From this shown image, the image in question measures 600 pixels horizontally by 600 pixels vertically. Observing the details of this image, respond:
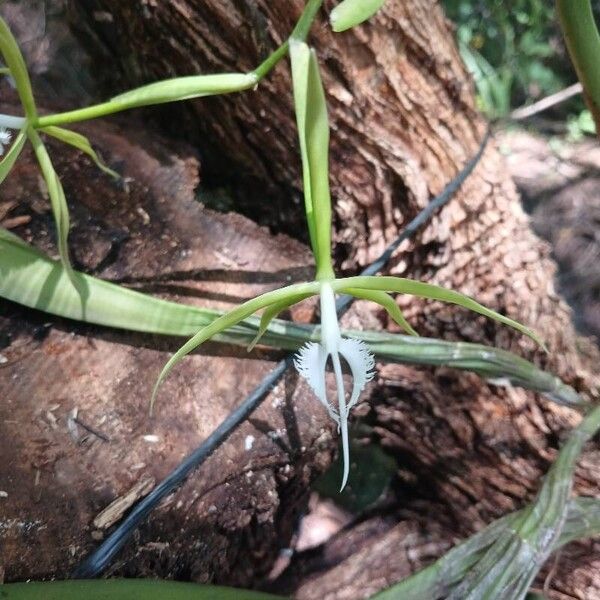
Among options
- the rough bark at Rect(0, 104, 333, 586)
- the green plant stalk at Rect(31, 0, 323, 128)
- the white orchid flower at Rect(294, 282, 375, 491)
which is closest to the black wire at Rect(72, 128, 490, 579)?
the rough bark at Rect(0, 104, 333, 586)

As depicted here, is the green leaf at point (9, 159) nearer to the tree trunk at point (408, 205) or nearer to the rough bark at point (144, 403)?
the rough bark at point (144, 403)

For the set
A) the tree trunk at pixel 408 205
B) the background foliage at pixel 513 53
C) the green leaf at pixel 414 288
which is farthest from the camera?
the background foliage at pixel 513 53

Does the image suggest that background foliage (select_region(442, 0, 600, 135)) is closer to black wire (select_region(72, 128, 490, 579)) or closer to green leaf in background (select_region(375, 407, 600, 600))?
black wire (select_region(72, 128, 490, 579))

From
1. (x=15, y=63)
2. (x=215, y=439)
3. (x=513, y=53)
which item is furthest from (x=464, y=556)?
(x=513, y=53)

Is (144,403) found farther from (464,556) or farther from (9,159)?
(464,556)

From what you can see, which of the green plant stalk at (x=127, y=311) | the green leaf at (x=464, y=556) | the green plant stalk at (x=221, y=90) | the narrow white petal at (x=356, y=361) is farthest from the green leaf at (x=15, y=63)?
the green leaf at (x=464, y=556)

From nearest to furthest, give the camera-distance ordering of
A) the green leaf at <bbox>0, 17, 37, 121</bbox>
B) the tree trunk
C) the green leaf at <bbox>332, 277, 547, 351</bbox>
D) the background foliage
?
1. the green leaf at <bbox>332, 277, 547, 351</bbox>
2. the green leaf at <bbox>0, 17, 37, 121</bbox>
3. the tree trunk
4. the background foliage
